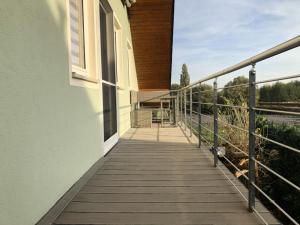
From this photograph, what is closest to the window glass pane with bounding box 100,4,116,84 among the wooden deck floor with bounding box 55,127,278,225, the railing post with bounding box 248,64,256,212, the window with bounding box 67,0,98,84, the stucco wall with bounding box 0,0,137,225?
the window with bounding box 67,0,98,84

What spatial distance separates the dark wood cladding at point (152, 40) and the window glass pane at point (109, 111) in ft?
10.7

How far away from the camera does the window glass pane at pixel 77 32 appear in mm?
2939

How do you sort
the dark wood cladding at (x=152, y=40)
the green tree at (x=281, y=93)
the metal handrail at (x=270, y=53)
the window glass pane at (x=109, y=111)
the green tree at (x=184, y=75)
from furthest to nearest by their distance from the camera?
1. the green tree at (x=184, y=75)
2. the dark wood cladding at (x=152, y=40)
3. the window glass pane at (x=109, y=111)
4. the green tree at (x=281, y=93)
5. the metal handrail at (x=270, y=53)

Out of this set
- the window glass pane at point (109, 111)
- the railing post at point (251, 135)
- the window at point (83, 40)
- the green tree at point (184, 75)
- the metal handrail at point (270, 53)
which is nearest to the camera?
the metal handrail at point (270, 53)

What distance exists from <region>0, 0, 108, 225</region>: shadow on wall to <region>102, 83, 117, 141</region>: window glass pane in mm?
1475

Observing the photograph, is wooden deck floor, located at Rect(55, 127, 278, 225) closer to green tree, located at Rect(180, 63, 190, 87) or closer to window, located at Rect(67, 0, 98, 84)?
window, located at Rect(67, 0, 98, 84)

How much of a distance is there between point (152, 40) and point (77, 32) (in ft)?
17.4

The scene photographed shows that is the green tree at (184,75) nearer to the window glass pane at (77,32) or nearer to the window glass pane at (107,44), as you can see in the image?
the window glass pane at (107,44)

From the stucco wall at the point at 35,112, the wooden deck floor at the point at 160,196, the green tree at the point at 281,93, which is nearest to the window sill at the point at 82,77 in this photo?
the stucco wall at the point at 35,112

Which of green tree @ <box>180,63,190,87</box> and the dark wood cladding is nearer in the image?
the dark wood cladding

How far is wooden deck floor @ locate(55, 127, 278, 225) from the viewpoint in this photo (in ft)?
6.12

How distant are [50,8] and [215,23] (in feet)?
50.3

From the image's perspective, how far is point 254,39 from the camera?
56.2 ft

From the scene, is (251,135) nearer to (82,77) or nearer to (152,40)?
(82,77)
